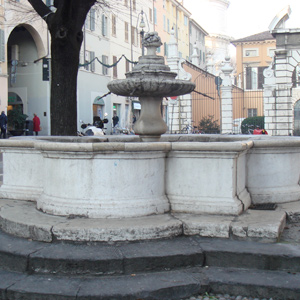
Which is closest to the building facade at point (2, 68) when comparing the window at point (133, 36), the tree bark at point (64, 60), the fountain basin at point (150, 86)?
the tree bark at point (64, 60)

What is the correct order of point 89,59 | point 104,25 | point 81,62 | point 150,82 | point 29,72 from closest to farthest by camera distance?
point 150,82, point 29,72, point 81,62, point 89,59, point 104,25

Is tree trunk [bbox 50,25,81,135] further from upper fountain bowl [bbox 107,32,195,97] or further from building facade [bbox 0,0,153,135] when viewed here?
building facade [bbox 0,0,153,135]

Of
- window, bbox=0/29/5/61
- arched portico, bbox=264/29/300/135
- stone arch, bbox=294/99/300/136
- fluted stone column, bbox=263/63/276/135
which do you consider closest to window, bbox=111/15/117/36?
window, bbox=0/29/5/61

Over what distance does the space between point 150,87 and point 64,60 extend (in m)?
4.81

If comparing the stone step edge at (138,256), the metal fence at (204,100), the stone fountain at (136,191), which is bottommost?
the stone step edge at (138,256)

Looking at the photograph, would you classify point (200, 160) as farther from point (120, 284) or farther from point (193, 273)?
point (120, 284)

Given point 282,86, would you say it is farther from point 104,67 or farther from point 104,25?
point 104,25

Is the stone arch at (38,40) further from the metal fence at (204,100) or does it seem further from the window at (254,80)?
the window at (254,80)

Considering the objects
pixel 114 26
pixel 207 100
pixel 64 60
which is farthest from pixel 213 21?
pixel 64 60

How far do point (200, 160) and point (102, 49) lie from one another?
35.6 m

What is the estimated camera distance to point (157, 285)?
3.84 metres

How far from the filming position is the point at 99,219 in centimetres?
481

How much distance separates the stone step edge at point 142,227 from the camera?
447 centimetres

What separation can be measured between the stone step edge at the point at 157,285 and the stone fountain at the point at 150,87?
2700 mm
